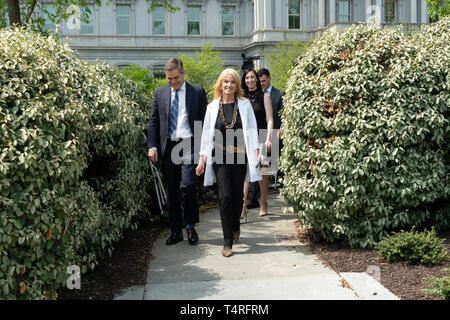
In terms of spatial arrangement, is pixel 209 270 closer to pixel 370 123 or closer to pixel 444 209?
pixel 370 123

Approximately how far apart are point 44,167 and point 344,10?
141ft

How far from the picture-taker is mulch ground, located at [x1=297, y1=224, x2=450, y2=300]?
13.8ft

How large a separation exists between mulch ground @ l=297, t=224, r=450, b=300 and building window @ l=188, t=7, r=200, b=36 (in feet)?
126

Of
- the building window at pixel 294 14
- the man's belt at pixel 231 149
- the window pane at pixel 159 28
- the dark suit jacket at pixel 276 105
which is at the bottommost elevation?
the man's belt at pixel 231 149

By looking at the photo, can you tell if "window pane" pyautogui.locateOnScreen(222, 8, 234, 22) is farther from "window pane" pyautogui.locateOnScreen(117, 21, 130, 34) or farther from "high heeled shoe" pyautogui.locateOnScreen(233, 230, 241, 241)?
"high heeled shoe" pyautogui.locateOnScreen(233, 230, 241, 241)

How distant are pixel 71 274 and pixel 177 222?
8.30 ft

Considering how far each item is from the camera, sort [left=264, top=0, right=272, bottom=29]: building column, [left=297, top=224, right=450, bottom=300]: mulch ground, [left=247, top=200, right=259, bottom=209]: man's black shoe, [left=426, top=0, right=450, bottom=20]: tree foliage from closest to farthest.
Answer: [left=297, top=224, right=450, bottom=300]: mulch ground → [left=247, top=200, right=259, bottom=209]: man's black shoe → [left=426, top=0, right=450, bottom=20]: tree foliage → [left=264, top=0, right=272, bottom=29]: building column

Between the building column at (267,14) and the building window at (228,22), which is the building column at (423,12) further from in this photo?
the building window at (228,22)

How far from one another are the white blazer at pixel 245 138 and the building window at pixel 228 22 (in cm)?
3840

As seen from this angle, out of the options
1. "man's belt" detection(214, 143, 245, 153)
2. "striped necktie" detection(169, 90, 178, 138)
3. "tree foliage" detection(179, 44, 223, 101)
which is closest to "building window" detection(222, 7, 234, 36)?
"tree foliage" detection(179, 44, 223, 101)

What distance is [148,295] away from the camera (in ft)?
14.3

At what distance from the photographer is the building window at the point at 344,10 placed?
42.0 metres

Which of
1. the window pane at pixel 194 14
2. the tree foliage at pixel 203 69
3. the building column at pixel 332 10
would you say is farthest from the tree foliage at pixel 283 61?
the window pane at pixel 194 14
